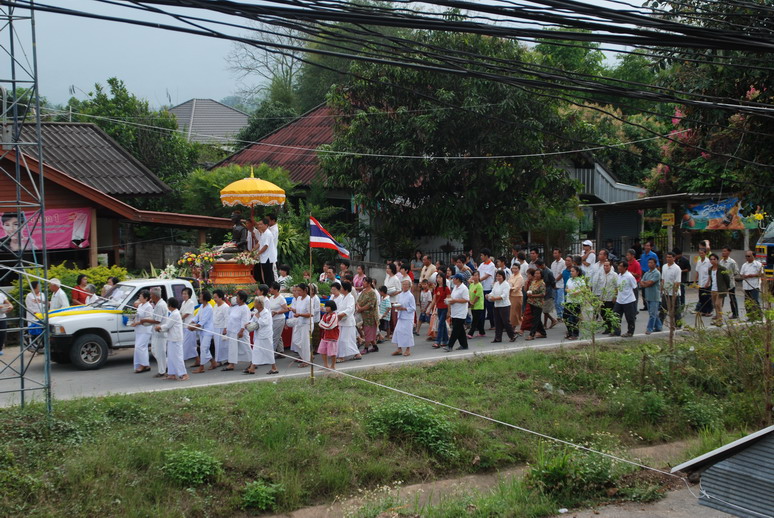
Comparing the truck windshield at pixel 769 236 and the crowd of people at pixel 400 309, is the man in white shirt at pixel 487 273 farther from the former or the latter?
the truck windshield at pixel 769 236

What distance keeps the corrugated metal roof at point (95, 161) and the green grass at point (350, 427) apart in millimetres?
12600

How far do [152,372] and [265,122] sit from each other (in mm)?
26373

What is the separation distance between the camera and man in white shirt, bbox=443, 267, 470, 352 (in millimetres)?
15148

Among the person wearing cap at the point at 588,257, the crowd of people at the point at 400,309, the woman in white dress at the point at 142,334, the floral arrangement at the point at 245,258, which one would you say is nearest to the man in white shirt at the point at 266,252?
the floral arrangement at the point at 245,258

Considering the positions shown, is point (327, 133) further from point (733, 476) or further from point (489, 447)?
point (733, 476)

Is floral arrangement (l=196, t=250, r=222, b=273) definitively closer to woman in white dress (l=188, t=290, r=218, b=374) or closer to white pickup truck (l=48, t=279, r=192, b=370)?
white pickup truck (l=48, t=279, r=192, b=370)

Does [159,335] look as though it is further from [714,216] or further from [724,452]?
[714,216]

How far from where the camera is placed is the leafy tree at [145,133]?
29.9 metres

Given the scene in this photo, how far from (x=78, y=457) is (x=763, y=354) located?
964 cm

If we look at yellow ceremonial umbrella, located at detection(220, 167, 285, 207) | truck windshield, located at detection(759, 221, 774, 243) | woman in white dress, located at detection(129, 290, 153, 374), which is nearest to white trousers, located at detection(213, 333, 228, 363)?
woman in white dress, located at detection(129, 290, 153, 374)

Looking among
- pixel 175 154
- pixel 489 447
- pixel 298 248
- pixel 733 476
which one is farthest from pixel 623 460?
pixel 175 154

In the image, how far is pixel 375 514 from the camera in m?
8.66

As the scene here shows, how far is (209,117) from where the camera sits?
2359 inches

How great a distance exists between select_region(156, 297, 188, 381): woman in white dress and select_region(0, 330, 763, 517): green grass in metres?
1.38
